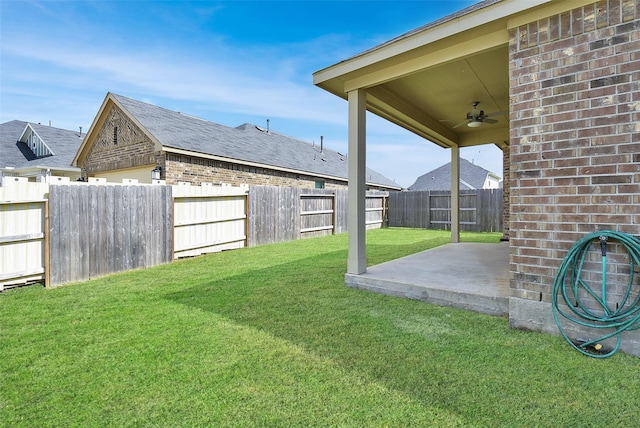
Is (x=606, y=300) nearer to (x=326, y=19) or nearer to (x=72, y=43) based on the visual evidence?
(x=326, y=19)

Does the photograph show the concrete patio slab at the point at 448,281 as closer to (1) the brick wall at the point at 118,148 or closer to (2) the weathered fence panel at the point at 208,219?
(2) the weathered fence panel at the point at 208,219

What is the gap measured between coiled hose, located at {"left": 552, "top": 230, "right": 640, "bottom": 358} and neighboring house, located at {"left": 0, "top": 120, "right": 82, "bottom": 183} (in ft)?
56.6

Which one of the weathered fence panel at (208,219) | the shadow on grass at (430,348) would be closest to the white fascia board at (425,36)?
the shadow on grass at (430,348)

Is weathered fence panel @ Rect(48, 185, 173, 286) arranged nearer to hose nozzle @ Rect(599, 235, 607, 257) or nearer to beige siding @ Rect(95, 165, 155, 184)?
beige siding @ Rect(95, 165, 155, 184)

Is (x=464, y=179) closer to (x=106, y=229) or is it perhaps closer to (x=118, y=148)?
(x=118, y=148)

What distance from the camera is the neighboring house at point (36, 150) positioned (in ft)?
46.6

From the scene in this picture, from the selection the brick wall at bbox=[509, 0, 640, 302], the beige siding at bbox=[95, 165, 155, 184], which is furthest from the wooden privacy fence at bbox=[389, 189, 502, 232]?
the brick wall at bbox=[509, 0, 640, 302]

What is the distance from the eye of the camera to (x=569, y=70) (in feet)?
8.73

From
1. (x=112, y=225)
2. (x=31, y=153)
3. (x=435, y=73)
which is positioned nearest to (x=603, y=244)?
(x=435, y=73)

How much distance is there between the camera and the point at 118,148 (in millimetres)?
11578

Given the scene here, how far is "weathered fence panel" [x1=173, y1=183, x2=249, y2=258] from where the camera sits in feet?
22.5

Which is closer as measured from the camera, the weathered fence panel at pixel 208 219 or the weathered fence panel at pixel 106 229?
the weathered fence panel at pixel 106 229

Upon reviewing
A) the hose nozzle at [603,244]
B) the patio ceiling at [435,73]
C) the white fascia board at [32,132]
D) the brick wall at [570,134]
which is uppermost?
the white fascia board at [32,132]

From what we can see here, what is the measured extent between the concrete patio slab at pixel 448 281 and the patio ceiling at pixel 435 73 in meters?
2.54
